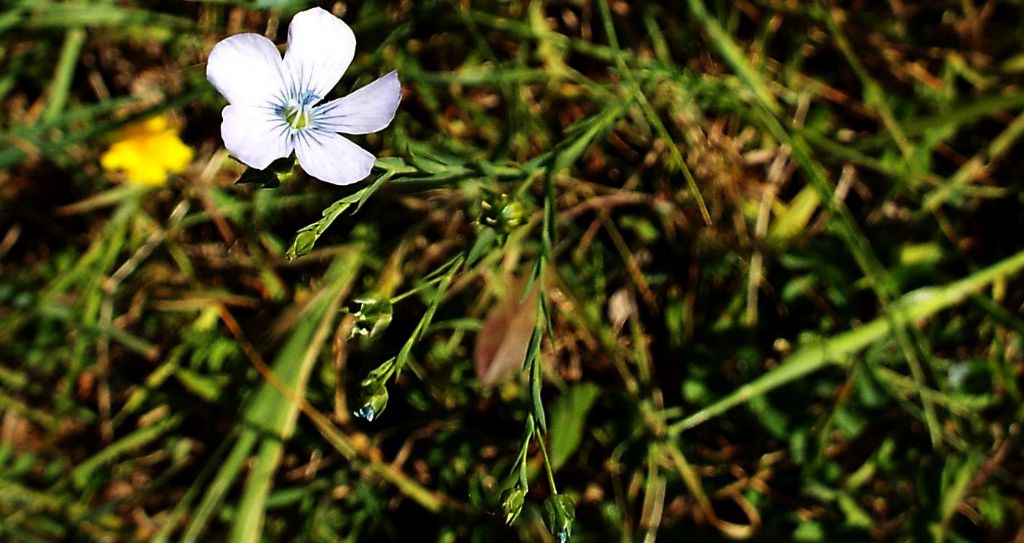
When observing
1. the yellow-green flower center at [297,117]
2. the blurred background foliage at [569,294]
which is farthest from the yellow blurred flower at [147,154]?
the yellow-green flower center at [297,117]

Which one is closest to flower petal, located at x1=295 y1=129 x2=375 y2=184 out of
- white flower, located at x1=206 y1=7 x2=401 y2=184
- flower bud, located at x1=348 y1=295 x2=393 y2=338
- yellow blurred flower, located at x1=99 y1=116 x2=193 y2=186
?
white flower, located at x1=206 y1=7 x2=401 y2=184

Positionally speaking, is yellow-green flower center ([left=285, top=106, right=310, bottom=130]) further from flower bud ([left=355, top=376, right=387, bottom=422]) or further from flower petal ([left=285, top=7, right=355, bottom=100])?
flower bud ([left=355, top=376, right=387, bottom=422])

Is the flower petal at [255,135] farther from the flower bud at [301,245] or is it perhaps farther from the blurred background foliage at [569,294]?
the blurred background foliage at [569,294]

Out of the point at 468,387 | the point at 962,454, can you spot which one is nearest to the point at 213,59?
the point at 468,387

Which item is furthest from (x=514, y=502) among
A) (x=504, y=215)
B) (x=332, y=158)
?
(x=332, y=158)

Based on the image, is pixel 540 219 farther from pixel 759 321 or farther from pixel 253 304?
pixel 253 304
